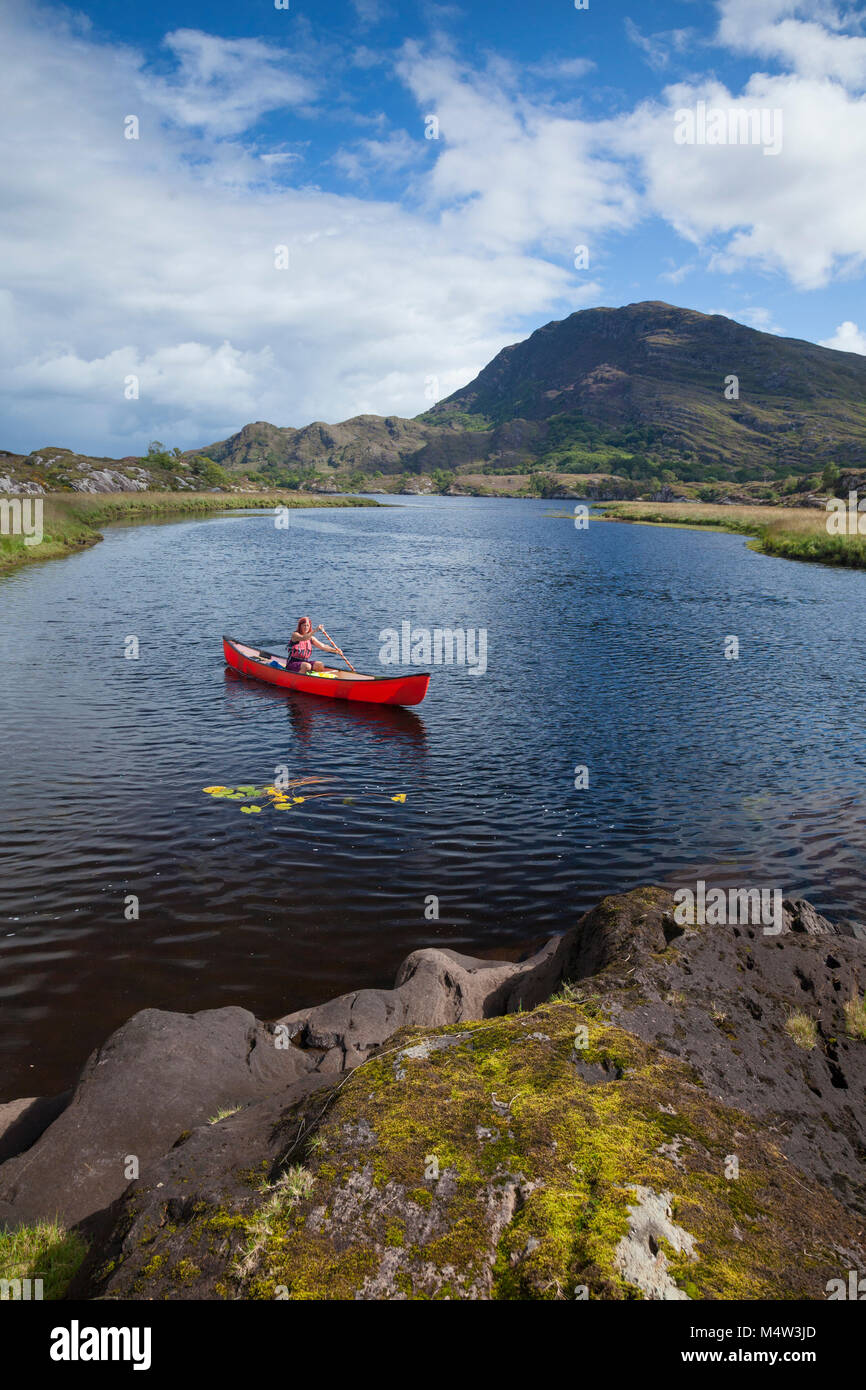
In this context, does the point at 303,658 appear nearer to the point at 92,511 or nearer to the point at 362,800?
→ the point at 362,800

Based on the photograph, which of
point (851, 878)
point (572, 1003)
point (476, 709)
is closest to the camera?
point (572, 1003)

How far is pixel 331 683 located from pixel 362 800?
25.4 feet

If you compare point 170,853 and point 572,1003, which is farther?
point 170,853

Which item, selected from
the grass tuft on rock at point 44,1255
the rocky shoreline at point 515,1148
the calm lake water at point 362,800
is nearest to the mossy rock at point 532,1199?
the rocky shoreline at point 515,1148

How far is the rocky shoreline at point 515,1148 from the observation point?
12.4 ft

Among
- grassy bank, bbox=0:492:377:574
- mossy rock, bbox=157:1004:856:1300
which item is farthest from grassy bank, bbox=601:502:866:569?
mossy rock, bbox=157:1004:856:1300

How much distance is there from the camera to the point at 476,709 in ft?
76.2

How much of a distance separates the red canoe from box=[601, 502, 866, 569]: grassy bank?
53.6m

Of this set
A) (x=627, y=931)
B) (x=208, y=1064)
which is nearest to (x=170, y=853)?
(x=208, y=1064)

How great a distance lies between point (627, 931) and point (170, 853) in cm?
924

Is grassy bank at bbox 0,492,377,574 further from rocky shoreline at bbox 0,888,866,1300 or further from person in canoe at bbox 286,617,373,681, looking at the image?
rocky shoreline at bbox 0,888,866,1300

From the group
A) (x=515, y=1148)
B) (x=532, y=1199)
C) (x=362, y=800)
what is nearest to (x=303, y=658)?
(x=362, y=800)

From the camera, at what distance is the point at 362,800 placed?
1652 centimetres
